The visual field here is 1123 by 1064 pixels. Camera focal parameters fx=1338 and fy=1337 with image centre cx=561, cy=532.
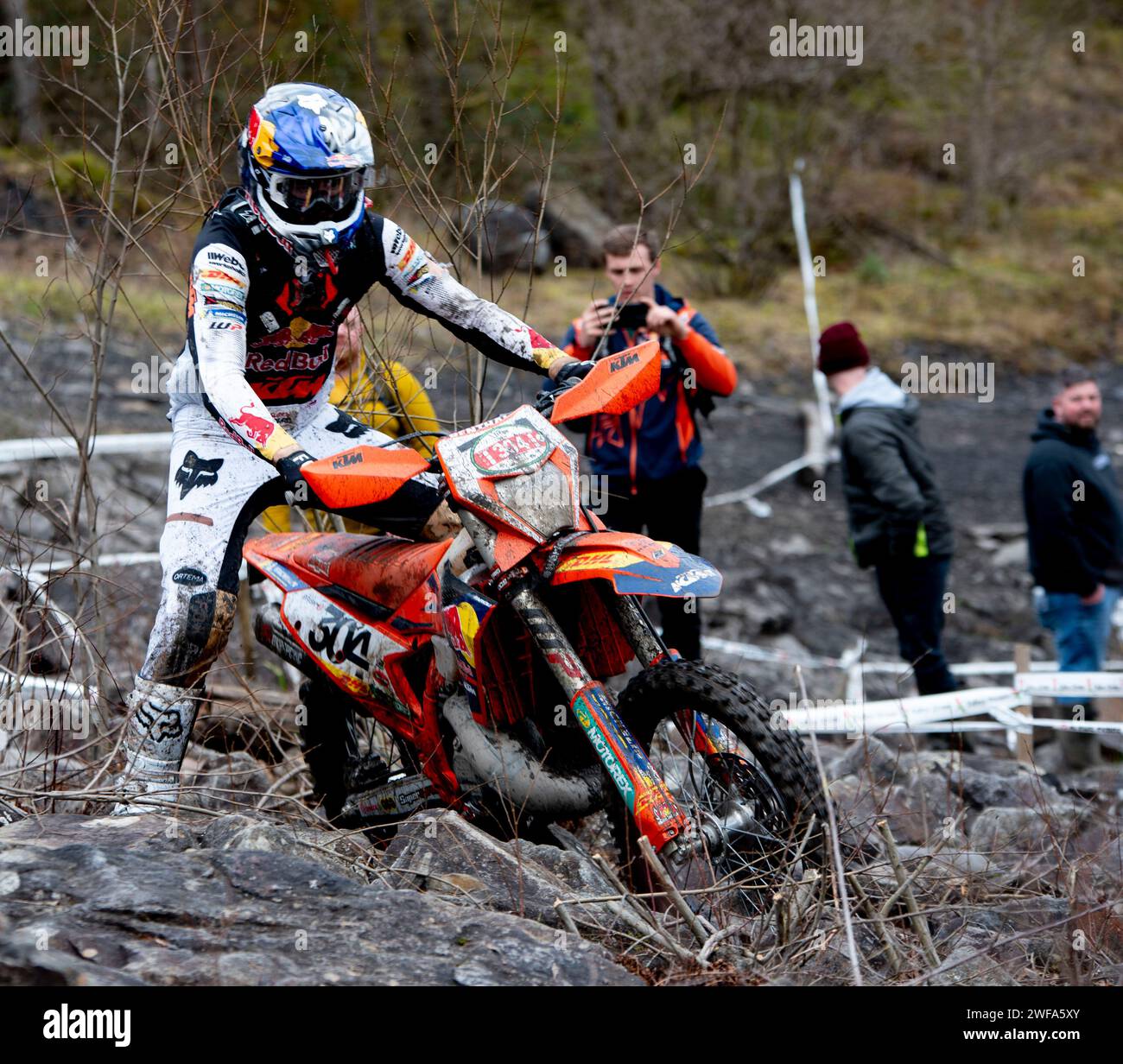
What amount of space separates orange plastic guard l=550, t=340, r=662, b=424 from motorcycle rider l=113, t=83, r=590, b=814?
0.56 ft

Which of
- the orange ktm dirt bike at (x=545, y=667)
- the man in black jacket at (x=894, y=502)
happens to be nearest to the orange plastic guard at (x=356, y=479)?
the orange ktm dirt bike at (x=545, y=667)

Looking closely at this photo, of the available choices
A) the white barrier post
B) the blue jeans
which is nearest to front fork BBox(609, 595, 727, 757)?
the blue jeans

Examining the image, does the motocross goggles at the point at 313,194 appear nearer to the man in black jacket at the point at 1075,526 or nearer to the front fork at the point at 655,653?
the front fork at the point at 655,653

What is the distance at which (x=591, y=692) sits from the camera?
12.3ft

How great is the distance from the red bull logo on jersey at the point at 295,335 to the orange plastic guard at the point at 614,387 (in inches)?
40.9

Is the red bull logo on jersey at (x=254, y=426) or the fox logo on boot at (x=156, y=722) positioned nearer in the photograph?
the red bull logo on jersey at (x=254, y=426)

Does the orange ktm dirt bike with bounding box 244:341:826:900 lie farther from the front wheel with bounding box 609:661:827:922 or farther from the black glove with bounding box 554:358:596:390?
the black glove with bounding box 554:358:596:390

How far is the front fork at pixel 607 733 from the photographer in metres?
3.60

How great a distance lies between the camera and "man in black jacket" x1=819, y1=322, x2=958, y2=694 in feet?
22.6

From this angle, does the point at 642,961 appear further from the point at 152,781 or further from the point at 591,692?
the point at 152,781

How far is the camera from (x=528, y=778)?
3.97 meters

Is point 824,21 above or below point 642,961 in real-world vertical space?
above

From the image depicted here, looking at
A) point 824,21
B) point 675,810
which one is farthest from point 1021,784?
point 824,21

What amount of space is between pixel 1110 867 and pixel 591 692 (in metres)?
2.31
